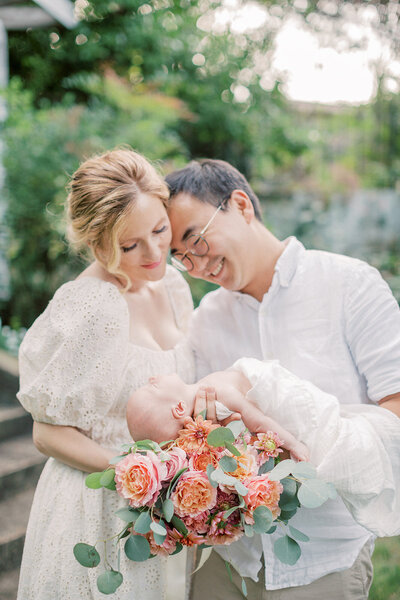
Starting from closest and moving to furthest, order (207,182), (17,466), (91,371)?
(91,371) < (207,182) < (17,466)

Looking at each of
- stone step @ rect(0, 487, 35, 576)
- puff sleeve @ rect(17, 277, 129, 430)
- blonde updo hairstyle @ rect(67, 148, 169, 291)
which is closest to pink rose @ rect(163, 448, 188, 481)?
puff sleeve @ rect(17, 277, 129, 430)

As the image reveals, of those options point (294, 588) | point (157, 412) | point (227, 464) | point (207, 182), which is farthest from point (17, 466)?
point (227, 464)

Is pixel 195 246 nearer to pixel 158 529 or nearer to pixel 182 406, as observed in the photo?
pixel 182 406

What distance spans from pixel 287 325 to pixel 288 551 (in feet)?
2.54

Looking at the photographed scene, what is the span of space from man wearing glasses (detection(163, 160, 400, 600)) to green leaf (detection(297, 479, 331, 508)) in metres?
0.23

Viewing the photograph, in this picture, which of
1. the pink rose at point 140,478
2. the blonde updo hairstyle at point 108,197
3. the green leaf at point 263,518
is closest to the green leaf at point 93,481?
the pink rose at point 140,478

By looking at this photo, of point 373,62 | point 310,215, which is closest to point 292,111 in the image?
point 310,215

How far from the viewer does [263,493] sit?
1451 millimetres

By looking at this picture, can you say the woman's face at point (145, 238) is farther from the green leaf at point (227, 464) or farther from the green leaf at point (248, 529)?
the green leaf at point (248, 529)

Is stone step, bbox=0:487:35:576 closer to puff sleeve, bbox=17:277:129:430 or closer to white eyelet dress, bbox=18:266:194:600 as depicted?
white eyelet dress, bbox=18:266:194:600

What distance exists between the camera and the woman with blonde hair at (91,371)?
1.81 meters

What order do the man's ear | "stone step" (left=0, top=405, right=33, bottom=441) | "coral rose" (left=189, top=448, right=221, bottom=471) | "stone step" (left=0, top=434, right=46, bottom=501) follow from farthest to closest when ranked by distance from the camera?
"stone step" (left=0, top=405, right=33, bottom=441) → "stone step" (left=0, top=434, right=46, bottom=501) → the man's ear → "coral rose" (left=189, top=448, right=221, bottom=471)

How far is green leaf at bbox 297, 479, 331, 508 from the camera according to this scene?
1.45 meters

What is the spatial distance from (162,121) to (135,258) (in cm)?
493
